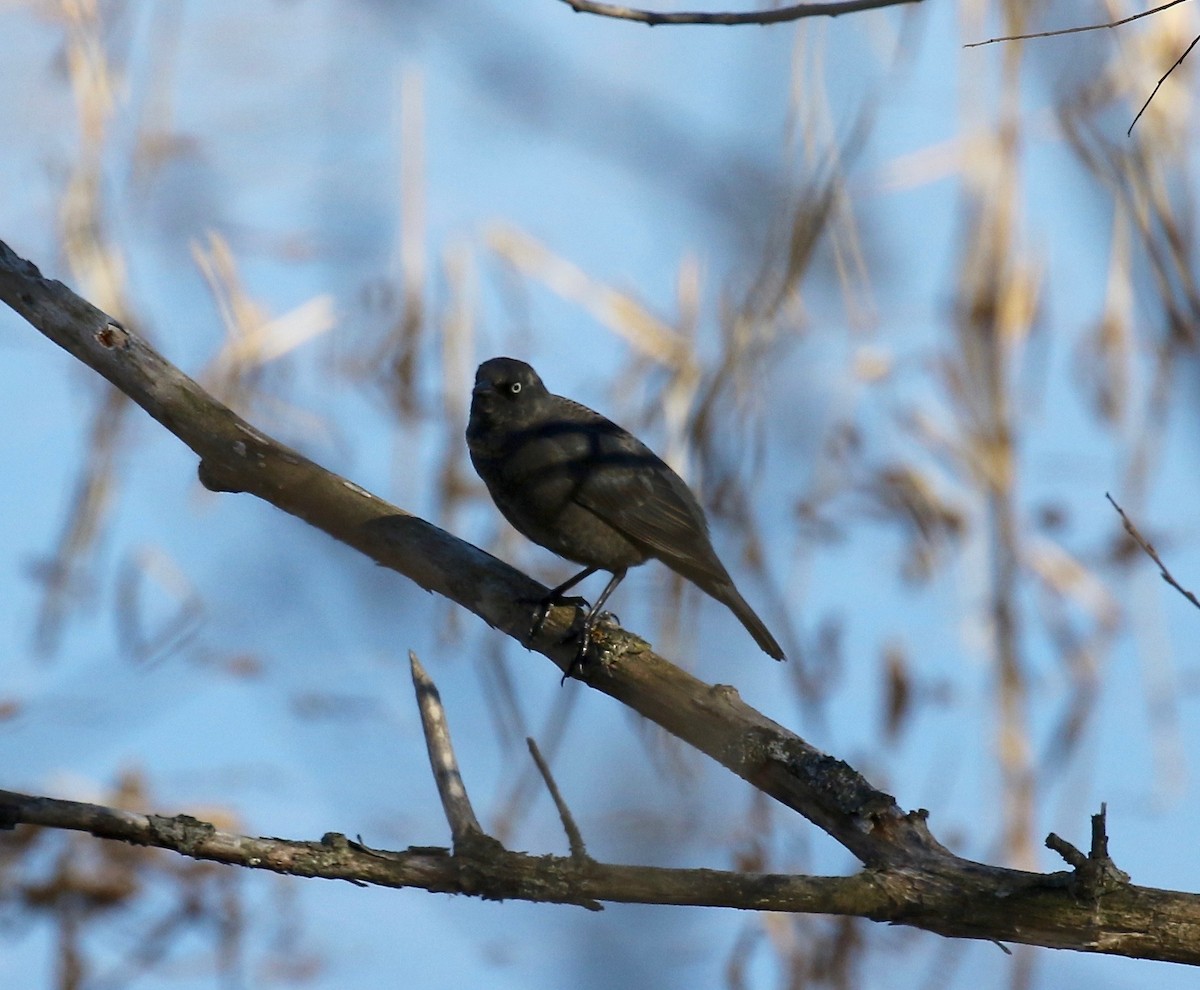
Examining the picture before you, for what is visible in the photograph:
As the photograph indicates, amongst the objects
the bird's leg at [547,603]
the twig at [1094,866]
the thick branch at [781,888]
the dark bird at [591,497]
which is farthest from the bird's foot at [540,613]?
the twig at [1094,866]

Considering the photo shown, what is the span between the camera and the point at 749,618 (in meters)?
4.72

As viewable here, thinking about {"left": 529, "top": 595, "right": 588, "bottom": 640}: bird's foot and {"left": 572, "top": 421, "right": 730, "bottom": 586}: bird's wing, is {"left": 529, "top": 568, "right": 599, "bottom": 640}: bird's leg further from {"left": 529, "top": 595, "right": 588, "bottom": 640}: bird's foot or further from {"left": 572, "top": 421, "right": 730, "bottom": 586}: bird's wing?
{"left": 572, "top": 421, "right": 730, "bottom": 586}: bird's wing

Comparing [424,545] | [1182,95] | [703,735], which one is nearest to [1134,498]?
[1182,95]

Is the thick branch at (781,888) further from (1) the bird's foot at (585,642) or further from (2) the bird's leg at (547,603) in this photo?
(2) the bird's leg at (547,603)

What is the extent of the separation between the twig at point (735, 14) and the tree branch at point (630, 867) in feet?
4.94

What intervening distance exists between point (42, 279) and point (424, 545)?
1238 millimetres

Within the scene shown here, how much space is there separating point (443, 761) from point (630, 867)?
2.01ft

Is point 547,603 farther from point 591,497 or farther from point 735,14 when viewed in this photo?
point 735,14

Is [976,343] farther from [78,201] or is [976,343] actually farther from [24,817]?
[24,817]

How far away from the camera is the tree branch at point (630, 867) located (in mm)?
2498

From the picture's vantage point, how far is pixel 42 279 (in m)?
3.50

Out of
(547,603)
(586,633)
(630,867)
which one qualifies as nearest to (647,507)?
(547,603)

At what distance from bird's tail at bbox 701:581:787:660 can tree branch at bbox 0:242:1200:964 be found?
40.7 inches

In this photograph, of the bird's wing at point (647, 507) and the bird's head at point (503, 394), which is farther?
the bird's head at point (503, 394)
